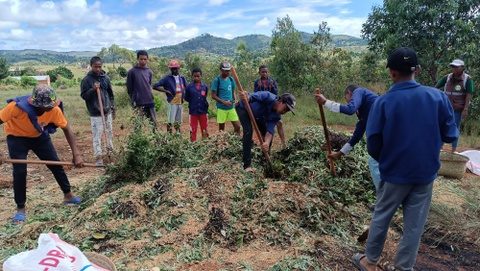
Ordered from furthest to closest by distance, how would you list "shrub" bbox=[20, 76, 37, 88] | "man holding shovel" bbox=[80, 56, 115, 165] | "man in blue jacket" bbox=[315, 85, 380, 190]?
"shrub" bbox=[20, 76, 37, 88]
"man holding shovel" bbox=[80, 56, 115, 165]
"man in blue jacket" bbox=[315, 85, 380, 190]

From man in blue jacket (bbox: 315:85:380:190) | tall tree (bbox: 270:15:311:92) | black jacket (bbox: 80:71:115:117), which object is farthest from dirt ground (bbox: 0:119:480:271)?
tall tree (bbox: 270:15:311:92)

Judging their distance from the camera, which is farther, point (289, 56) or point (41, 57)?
point (41, 57)

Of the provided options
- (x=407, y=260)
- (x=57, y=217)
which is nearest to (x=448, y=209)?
(x=407, y=260)

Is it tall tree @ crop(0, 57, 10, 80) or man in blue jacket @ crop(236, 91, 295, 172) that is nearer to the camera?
man in blue jacket @ crop(236, 91, 295, 172)

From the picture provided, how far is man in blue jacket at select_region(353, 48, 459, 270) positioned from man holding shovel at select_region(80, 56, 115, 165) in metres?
3.93

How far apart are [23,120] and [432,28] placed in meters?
7.67

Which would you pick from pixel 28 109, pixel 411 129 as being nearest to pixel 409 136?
pixel 411 129

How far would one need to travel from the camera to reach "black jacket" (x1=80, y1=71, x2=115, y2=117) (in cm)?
571

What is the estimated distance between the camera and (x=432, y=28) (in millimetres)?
8469

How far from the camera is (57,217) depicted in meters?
4.24

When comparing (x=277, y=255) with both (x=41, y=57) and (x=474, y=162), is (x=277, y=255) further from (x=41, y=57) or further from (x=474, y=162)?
(x=41, y=57)

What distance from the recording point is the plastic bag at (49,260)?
6.29 ft

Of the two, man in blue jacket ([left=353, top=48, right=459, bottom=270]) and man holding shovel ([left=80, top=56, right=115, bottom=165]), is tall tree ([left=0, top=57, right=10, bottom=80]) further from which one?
man in blue jacket ([left=353, top=48, right=459, bottom=270])

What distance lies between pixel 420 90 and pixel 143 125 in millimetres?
3231
